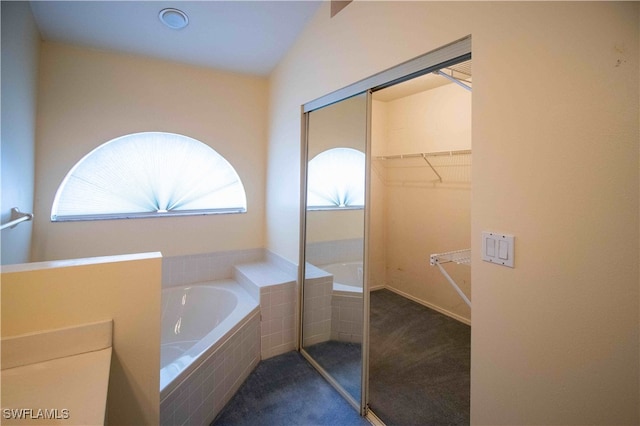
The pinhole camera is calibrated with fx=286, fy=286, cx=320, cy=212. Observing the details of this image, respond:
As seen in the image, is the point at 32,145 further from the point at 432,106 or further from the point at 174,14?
the point at 432,106

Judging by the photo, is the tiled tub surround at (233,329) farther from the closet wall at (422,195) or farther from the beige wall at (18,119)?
the closet wall at (422,195)

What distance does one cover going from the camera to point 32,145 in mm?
2057

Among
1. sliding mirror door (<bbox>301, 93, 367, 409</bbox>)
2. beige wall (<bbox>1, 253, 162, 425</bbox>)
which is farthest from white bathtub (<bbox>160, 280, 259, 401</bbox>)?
beige wall (<bbox>1, 253, 162, 425</bbox>)

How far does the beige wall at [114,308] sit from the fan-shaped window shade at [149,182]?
5.67 ft

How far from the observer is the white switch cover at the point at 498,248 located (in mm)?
1024

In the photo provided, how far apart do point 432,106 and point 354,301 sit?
7.97 feet

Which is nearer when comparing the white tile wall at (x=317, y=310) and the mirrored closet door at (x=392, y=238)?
the mirrored closet door at (x=392, y=238)

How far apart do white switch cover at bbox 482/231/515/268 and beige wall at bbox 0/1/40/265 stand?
2.29 metres

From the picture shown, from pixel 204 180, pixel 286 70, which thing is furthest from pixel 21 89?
pixel 286 70

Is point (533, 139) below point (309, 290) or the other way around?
the other way around

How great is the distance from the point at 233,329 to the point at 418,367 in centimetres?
146

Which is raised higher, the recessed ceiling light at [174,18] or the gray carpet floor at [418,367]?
the recessed ceiling light at [174,18]

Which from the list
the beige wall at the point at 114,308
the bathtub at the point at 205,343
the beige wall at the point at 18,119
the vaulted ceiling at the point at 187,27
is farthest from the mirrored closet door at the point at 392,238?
the beige wall at the point at 18,119

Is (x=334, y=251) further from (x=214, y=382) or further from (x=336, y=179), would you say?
(x=214, y=382)
